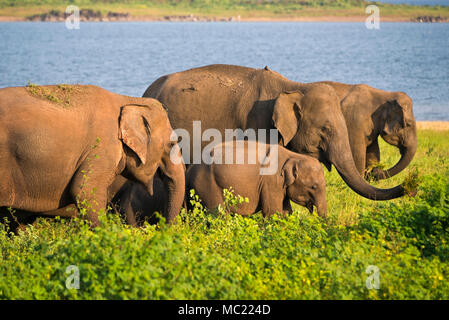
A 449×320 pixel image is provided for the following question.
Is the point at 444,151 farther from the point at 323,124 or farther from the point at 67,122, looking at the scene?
the point at 67,122

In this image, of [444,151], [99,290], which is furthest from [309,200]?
[444,151]

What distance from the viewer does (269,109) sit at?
34.8 ft

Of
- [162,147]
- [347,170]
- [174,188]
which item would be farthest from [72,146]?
[347,170]

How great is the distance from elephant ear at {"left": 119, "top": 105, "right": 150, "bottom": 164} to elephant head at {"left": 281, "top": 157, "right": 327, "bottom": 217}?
6.07 feet

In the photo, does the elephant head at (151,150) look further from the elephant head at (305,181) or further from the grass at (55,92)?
the elephant head at (305,181)

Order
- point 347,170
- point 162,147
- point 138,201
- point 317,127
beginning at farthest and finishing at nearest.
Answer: point 317,127, point 347,170, point 138,201, point 162,147

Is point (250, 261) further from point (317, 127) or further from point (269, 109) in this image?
point (269, 109)

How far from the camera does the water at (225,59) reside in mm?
49812

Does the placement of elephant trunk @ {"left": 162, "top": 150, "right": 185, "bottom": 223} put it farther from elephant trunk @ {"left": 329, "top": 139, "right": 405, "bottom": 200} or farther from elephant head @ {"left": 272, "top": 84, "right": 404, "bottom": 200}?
elephant trunk @ {"left": 329, "top": 139, "right": 405, "bottom": 200}

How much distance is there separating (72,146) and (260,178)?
2445mm

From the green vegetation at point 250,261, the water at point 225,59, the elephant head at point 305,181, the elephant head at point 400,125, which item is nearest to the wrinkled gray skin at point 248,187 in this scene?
the elephant head at point 305,181

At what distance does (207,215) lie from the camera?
28.9ft

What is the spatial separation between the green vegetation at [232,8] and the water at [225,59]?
3483mm

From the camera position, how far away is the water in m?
49.8
